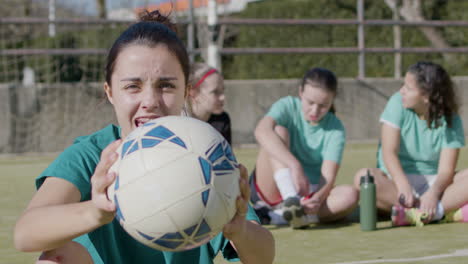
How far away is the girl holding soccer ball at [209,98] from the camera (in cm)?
584

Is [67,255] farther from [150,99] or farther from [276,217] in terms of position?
[276,217]

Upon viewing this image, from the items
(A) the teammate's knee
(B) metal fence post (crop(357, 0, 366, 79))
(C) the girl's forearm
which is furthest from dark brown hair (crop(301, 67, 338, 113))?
(B) metal fence post (crop(357, 0, 366, 79))

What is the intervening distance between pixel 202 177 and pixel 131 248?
65cm

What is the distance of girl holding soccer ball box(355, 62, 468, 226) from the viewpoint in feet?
17.1

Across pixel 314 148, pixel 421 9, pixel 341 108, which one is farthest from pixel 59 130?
pixel 421 9

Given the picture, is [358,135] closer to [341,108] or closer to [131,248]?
[341,108]

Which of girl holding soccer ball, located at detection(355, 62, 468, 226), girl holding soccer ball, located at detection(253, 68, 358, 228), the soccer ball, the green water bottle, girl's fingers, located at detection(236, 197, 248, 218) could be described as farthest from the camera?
girl holding soccer ball, located at detection(355, 62, 468, 226)

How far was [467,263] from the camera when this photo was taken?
378 centimetres

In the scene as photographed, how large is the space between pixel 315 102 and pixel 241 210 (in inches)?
124

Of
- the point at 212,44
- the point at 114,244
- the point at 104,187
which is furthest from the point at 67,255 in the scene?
the point at 212,44

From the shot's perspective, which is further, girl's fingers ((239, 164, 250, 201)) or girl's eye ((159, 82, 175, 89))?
girl's eye ((159, 82, 175, 89))

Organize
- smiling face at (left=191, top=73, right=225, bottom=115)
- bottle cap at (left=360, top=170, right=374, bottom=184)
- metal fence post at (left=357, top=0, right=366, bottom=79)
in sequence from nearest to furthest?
bottle cap at (left=360, top=170, right=374, bottom=184)
smiling face at (left=191, top=73, right=225, bottom=115)
metal fence post at (left=357, top=0, right=366, bottom=79)

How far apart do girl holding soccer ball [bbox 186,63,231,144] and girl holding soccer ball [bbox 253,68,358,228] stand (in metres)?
0.53

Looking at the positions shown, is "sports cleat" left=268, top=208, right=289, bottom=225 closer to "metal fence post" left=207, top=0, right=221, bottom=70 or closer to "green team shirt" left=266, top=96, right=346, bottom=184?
"green team shirt" left=266, top=96, right=346, bottom=184
